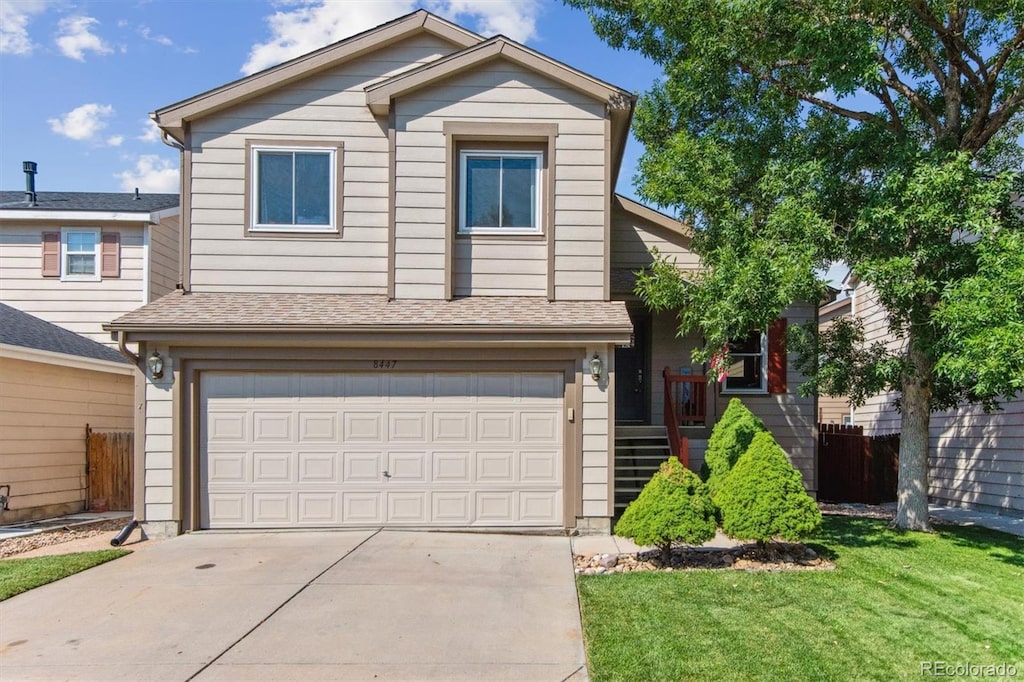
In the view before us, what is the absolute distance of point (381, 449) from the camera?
29.9ft

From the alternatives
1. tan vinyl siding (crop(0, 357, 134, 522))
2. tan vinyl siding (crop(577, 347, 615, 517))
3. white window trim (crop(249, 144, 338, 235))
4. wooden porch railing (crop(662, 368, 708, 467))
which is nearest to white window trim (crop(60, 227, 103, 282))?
tan vinyl siding (crop(0, 357, 134, 522))

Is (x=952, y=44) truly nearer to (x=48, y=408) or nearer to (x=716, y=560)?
(x=716, y=560)

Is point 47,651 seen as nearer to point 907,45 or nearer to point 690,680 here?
point 690,680

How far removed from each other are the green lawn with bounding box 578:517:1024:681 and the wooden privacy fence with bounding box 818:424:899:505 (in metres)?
4.93

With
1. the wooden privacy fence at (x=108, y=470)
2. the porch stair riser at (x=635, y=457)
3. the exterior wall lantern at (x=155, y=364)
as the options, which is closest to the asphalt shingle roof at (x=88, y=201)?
the wooden privacy fence at (x=108, y=470)

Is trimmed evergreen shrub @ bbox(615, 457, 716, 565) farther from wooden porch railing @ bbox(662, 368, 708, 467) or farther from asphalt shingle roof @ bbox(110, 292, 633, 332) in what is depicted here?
wooden porch railing @ bbox(662, 368, 708, 467)

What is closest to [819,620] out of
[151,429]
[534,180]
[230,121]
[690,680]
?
[690,680]

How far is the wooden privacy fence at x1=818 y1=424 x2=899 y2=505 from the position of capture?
12711 mm

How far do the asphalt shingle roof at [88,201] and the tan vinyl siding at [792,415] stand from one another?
41.1ft

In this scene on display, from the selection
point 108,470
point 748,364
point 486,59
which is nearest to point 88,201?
point 108,470

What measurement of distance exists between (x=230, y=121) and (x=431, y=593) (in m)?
7.11

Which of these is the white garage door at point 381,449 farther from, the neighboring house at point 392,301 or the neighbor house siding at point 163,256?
the neighbor house siding at point 163,256

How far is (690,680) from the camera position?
180 inches

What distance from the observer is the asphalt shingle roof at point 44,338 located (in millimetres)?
10898
